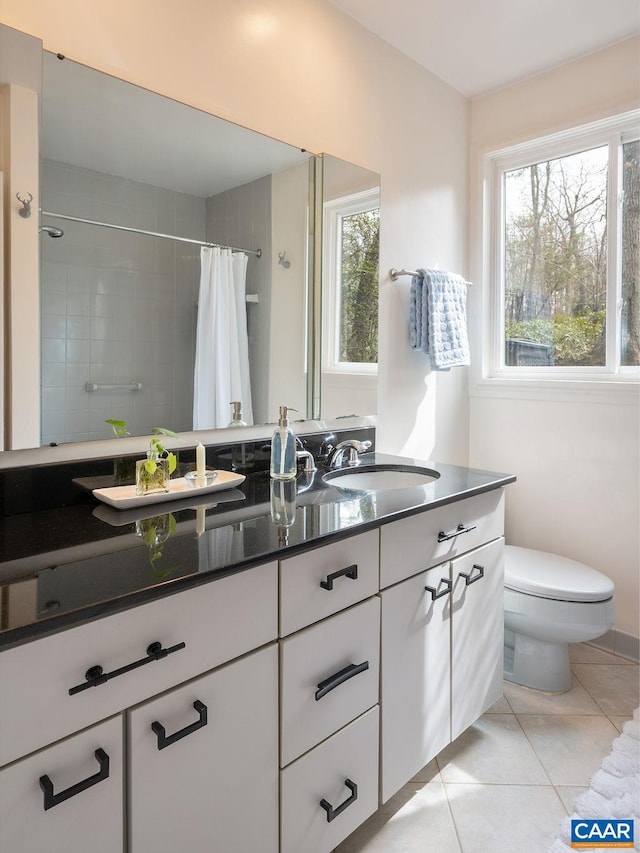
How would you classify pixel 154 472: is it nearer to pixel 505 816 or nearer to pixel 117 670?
pixel 117 670

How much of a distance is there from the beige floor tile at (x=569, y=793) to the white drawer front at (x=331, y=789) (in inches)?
22.5

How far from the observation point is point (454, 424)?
2.66 m

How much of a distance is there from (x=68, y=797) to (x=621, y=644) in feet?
Result: 7.34

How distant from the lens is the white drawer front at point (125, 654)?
76cm

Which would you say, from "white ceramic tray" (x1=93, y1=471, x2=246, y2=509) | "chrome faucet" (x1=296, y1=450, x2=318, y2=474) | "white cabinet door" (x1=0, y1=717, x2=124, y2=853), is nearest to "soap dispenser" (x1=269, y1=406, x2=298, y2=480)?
"chrome faucet" (x1=296, y1=450, x2=318, y2=474)

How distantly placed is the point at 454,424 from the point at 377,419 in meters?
0.58

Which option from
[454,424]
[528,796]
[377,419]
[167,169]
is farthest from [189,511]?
[454,424]

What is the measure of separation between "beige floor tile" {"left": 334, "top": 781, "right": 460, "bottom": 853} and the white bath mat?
262 mm

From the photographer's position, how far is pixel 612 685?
2.14 metres

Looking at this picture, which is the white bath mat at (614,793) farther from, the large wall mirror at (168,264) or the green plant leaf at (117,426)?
the green plant leaf at (117,426)

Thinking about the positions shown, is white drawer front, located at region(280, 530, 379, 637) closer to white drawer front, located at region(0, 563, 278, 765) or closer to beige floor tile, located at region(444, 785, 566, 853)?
white drawer front, located at region(0, 563, 278, 765)

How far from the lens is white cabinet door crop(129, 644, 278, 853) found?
91 cm

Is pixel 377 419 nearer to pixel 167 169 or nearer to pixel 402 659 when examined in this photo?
pixel 402 659

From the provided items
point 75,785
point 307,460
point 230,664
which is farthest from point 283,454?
point 75,785
